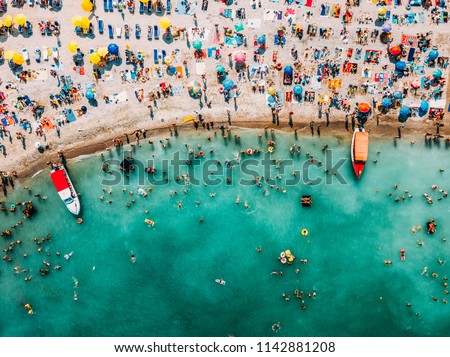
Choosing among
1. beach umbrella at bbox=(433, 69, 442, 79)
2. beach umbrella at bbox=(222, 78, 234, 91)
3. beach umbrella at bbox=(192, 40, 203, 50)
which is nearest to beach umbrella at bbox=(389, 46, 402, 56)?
beach umbrella at bbox=(433, 69, 442, 79)

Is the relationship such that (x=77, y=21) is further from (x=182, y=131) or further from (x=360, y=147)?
(x=360, y=147)

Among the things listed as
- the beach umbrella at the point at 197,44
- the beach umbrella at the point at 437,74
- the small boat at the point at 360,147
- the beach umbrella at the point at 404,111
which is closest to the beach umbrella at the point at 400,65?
the beach umbrella at the point at 437,74

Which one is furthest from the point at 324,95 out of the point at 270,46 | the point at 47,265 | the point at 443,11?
the point at 47,265

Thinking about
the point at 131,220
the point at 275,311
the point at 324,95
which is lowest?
the point at 275,311

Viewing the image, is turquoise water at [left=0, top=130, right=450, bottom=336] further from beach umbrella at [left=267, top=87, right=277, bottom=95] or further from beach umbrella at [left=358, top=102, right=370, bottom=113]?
beach umbrella at [left=267, top=87, right=277, bottom=95]

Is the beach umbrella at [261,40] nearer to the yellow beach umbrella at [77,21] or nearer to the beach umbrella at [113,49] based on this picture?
the beach umbrella at [113,49]

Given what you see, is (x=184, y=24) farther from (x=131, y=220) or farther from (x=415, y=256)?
(x=415, y=256)

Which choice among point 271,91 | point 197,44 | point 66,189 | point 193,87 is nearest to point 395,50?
point 271,91
